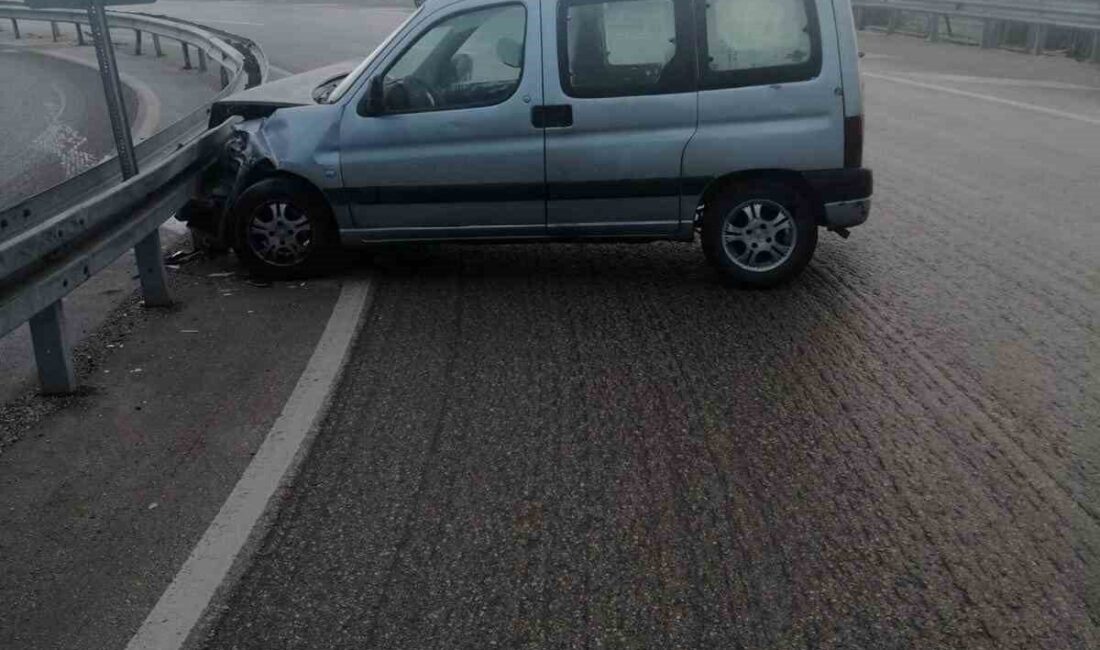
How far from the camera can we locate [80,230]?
6.22m

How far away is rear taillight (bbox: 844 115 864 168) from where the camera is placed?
7.21 m

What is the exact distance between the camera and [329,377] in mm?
6059

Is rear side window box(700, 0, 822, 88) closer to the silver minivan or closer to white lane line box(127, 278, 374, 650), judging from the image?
the silver minivan

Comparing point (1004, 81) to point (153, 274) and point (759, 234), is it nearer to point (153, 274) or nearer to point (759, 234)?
point (759, 234)

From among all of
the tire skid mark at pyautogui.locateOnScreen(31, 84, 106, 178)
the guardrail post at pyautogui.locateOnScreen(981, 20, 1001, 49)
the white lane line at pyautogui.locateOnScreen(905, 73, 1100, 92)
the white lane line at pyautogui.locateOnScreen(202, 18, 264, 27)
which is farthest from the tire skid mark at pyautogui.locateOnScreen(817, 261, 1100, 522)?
the white lane line at pyautogui.locateOnScreen(202, 18, 264, 27)

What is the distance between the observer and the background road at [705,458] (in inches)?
153

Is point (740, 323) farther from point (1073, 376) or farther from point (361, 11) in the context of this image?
point (361, 11)

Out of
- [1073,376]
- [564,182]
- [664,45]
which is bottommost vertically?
[1073,376]

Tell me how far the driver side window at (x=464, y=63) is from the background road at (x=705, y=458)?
115 cm

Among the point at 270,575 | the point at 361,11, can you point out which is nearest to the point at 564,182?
the point at 270,575

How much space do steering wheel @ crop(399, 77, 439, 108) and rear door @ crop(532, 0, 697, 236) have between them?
67 centimetres

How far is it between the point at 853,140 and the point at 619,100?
4.51 ft

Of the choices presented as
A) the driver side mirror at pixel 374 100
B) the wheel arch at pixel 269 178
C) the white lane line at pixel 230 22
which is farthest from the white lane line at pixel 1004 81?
the white lane line at pixel 230 22

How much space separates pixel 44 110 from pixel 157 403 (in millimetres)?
12319
